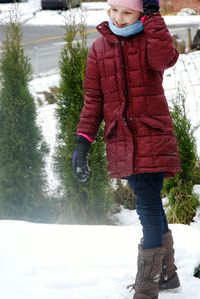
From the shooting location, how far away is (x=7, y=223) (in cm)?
411

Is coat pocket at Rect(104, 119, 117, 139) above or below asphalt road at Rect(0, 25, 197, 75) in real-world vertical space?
above

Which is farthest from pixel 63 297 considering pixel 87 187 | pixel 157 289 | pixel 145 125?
pixel 87 187

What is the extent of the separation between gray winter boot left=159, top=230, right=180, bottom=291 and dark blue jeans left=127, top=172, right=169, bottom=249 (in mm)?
212

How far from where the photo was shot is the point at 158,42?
2.58m

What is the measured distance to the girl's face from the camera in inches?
106

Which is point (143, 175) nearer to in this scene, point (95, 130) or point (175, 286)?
point (95, 130)

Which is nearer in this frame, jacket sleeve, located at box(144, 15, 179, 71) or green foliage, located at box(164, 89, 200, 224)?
jacket sleeve, located at box(144, 15, 179, 71)

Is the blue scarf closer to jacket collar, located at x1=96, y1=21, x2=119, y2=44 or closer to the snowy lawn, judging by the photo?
jacket collar, located at x1=96, y1=21, x2=119, y2=44

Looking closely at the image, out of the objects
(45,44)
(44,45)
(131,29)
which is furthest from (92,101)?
(45,44)

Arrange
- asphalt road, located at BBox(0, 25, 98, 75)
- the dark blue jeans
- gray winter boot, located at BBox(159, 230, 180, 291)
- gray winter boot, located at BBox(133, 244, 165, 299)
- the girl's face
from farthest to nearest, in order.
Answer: asphalt road, located at BBox(0, 25, 98, 75) < gray winter boot, located at BBox(159, 230, 180, 291) < gray winter boot, located at BBox(133, 244, 165, 299) < the dark blue jeans < the girl's face

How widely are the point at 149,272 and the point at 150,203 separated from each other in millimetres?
381

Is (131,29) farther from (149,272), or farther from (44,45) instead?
(44,45)

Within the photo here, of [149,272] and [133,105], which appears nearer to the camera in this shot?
[133,105]

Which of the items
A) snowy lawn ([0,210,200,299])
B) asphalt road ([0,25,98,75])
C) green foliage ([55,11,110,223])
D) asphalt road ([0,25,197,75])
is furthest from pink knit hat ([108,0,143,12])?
asphalt road ([0,25,197,75])
